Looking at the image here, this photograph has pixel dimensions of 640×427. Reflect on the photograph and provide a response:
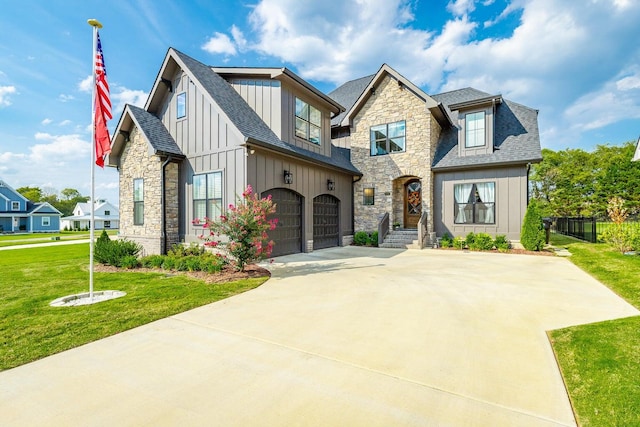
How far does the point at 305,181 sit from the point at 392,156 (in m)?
5.52

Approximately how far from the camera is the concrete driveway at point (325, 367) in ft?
7.38

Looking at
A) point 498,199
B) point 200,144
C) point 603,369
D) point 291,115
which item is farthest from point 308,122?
point 603,369

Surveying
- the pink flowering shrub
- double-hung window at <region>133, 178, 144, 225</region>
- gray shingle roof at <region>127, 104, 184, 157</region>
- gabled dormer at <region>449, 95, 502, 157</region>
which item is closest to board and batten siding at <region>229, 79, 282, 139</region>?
gray shingle roof at <region>127, 104, 184, 157</region>

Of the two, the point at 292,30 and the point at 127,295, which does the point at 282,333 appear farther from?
the point at 292,30

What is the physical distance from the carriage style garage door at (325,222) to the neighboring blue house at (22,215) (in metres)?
47.9

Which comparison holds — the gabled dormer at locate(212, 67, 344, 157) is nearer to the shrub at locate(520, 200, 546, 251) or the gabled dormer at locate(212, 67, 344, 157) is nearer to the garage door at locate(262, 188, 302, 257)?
the garage door at locate(262, 188, 302, 257)

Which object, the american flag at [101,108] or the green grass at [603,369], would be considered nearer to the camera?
the green grass at [603,369]

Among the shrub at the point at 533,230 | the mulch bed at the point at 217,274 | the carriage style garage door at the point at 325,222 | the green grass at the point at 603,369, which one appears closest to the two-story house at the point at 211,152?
the carriage style garage door at the point at 325,222

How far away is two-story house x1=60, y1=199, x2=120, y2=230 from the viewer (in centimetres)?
4678

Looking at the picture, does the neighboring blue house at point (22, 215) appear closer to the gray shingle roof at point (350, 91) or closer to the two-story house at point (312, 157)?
the two-story house at point (312, 157)

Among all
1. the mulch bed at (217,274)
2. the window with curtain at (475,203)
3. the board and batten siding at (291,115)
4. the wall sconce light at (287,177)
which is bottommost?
the mulch bed at (217,274)

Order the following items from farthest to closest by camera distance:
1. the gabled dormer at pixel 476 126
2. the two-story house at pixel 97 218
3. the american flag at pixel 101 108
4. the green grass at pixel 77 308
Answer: the two-story house at pixel 97 218, the gabled dormer at pixel 476 126, the american flag at pixel 101 108, the green grass at pixel 77 308

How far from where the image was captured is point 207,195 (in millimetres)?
9984

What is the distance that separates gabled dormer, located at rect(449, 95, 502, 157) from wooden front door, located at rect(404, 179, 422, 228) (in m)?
2.64
